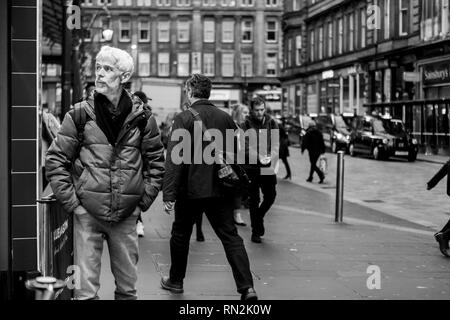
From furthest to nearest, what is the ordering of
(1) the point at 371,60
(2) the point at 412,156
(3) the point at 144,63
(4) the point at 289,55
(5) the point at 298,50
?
(3) the point at 144,63 → (4) the point at 289,55 → (5) the point at 298,50 → (1) the point at 371,60 → (2) the point at 412,156

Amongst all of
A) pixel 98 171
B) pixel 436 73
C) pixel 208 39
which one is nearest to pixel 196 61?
pixel 208 39

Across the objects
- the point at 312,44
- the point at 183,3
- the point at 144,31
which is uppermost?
the point at 183,3

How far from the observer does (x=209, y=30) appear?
9031 centimetres

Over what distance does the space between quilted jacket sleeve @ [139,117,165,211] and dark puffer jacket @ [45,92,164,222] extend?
0.05 meters

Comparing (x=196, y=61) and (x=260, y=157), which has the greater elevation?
(x=196, y=61)

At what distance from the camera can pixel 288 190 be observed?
1900 cm

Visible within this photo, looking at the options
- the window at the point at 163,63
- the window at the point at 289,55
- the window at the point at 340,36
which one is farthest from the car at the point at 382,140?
the window at the point at 163,63

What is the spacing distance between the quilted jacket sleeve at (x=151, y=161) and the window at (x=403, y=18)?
136 feet

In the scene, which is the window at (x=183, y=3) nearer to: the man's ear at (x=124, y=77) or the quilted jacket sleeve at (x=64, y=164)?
the man's ear at (x=124, y=77)

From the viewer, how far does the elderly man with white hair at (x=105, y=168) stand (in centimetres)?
550

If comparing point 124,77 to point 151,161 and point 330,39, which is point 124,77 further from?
point 330,39

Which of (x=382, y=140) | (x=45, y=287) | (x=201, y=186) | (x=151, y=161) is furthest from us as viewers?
(x=382, y=140)

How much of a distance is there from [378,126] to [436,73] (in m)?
6.61
